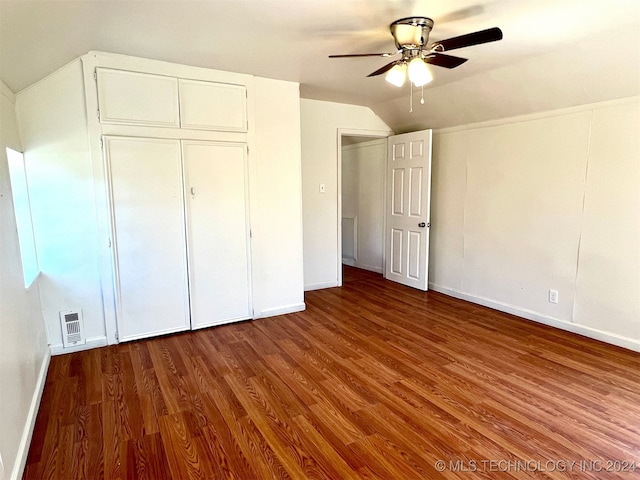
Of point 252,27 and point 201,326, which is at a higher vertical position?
point 252,27

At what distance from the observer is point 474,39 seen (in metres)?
2.07

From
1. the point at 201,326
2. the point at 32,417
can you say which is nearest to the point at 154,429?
the point at 32,417

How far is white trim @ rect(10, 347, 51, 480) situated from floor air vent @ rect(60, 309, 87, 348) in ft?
0.86

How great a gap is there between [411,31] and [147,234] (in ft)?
8.67

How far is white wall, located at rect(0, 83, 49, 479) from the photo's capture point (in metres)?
1.74

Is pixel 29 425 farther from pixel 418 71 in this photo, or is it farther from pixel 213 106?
pixel 418 71

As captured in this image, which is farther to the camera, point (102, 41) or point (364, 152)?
point (364, 152)

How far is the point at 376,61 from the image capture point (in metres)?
3.22

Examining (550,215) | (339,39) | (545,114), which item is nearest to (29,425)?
(339,39)

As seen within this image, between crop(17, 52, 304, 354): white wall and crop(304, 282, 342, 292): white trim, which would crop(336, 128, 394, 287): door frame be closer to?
crop(304, 282, 342, 292): white trim

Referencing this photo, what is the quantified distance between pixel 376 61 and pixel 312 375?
265cm

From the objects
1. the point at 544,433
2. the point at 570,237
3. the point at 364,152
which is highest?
the point at 364,152

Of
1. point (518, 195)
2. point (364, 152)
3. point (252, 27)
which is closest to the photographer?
point (252, 27)

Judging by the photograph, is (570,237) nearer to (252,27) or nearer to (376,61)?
(376,61)
